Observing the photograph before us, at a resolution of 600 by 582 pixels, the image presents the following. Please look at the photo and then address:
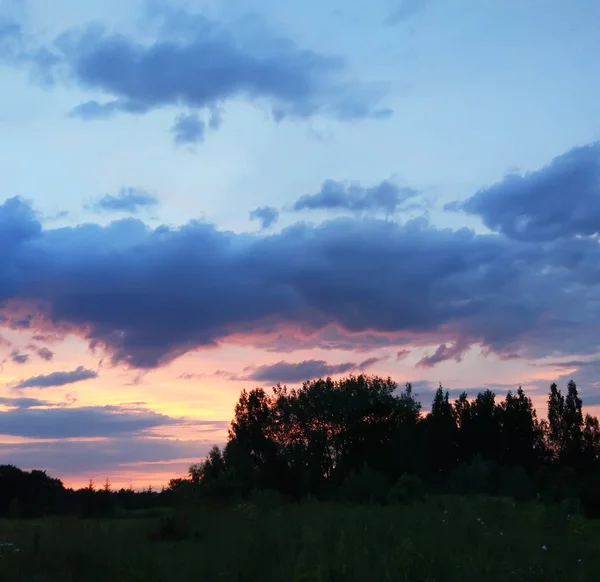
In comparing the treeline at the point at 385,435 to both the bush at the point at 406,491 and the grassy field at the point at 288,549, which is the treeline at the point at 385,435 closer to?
the bush at the point at 406,491

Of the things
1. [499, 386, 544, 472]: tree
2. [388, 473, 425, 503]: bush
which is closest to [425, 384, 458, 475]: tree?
[499, 386, 544, 472]: tree

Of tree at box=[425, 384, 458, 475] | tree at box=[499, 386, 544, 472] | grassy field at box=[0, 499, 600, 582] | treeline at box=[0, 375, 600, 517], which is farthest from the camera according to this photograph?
tree at box=[499, 386, 544, 472]

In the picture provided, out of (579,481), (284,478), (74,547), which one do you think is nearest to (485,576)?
(74,547)

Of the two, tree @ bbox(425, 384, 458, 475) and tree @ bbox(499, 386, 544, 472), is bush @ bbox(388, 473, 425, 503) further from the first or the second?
tree @ bbox(499, 386, 544, 472)

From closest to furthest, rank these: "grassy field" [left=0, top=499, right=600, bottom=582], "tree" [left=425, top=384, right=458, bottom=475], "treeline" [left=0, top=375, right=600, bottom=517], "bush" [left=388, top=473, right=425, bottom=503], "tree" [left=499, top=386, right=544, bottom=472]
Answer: "grassy field" [left=0, top=499, right=600, bottom=582]
"bush" [left=388, top=473, right=425, bottom=503]
"treeline" [left=0, top=375, right=600, bottom=517]
"tree" [left=425, top=384, right=458, bottom=475]
"tree" [left=499, top=386, right=544, bottom=472]

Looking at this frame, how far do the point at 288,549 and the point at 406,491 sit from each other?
18.1 m

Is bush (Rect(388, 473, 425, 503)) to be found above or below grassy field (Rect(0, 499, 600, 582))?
below

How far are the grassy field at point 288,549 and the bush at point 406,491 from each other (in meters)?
11.3

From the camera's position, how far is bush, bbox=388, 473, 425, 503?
27.4m

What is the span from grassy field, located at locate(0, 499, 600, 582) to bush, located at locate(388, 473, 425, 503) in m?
11.3

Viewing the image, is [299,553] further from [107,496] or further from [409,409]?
[409,409]

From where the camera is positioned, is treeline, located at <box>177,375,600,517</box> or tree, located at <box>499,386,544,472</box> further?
tree, located at <box>499,386,544,472</box>

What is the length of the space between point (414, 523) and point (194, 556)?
19.5 ft

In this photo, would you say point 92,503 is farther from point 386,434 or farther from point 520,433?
point 520,433
